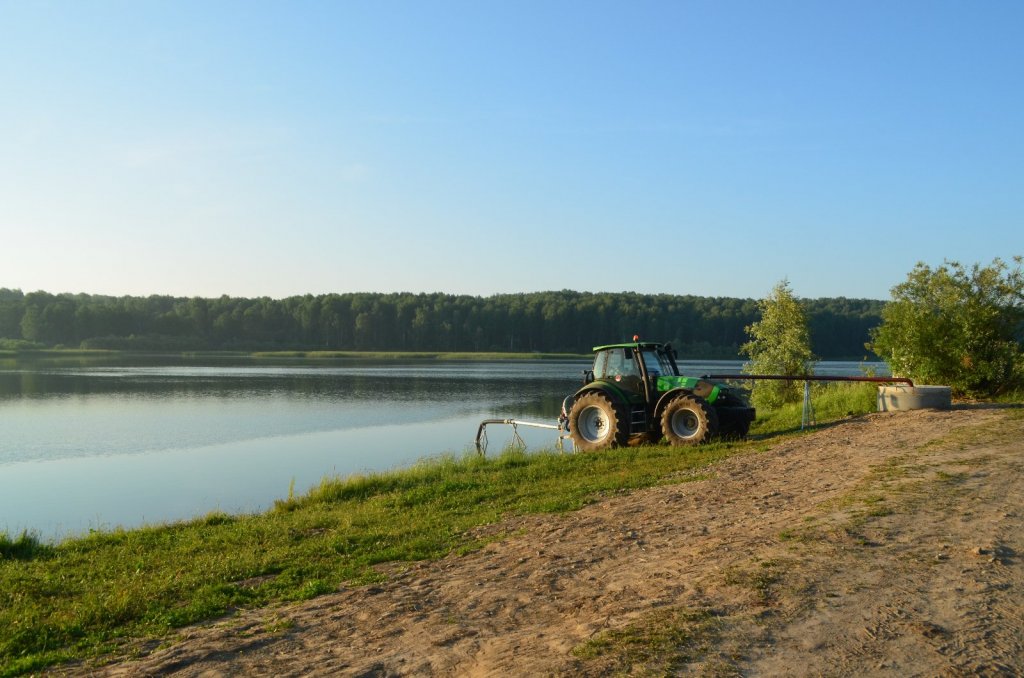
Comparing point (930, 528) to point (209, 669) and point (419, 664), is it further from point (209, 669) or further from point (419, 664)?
point (209, 669)

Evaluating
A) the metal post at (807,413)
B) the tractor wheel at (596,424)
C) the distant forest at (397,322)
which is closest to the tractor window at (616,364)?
the tractor wheel at (596,424)

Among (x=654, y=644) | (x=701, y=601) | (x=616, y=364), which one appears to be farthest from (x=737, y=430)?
(x=654, y=644)

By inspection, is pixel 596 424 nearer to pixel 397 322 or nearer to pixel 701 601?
pixel 701 601

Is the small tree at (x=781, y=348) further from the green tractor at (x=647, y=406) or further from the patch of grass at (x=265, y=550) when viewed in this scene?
the patch of grass at (x=265, y=550)

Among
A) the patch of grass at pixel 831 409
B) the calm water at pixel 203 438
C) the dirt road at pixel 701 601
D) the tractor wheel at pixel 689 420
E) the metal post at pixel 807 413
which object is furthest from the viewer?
the patch of grass at pixel 831 409

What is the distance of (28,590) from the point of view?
6930 millimetres

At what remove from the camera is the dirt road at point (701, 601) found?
4379 millimetres

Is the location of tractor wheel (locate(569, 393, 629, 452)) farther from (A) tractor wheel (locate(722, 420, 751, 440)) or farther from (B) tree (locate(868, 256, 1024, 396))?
(B) tree (locate(868, 256, 1024, 396))

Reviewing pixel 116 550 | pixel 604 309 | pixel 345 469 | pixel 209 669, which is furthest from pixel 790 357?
pixel 604 309

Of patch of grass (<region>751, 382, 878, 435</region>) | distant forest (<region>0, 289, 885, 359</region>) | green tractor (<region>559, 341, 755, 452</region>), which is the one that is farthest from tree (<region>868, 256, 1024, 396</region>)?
distant forest (<region>0, 289, 885, 359</region>)

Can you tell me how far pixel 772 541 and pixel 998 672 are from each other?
93.9 inches

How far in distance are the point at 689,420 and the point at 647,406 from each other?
3.16ft

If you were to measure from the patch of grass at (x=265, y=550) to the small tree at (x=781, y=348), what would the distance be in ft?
43.4

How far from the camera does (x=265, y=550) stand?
26.6 ft
